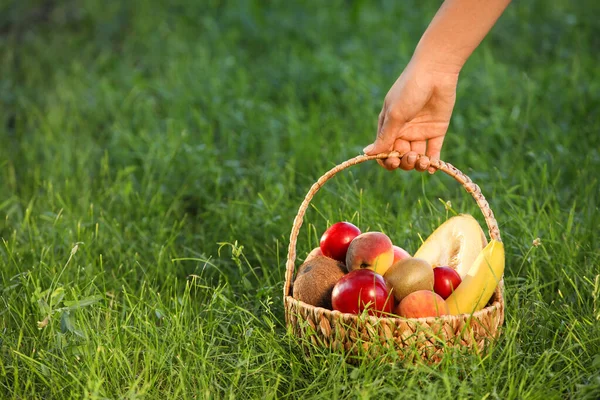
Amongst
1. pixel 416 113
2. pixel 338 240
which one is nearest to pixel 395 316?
pixel 338 240

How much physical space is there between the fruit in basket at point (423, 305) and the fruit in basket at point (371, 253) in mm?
177

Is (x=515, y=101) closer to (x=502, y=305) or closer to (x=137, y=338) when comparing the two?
(x=502, y=305)

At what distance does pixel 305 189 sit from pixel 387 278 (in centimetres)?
127

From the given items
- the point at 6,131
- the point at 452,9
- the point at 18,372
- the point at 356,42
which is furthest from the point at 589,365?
the point at 356,42

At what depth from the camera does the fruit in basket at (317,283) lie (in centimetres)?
234

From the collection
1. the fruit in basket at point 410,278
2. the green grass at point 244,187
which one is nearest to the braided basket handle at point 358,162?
the green grass at point 244,187

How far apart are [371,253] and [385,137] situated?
38 centimetres

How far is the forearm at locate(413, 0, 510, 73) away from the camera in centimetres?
238

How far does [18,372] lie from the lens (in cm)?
225

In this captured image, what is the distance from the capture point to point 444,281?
7.75ft

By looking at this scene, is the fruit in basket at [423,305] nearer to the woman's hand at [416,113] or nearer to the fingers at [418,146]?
the woman's hand at [416,113]

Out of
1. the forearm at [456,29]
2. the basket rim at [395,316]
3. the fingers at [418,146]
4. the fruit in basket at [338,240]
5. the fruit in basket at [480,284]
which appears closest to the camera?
the basket rim at [395,316]

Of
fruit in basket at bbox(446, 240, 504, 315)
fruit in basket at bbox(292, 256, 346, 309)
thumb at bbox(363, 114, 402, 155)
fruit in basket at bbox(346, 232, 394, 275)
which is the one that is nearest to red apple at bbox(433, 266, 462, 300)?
fruit in basket at bbox(446, 240, 504, 315)

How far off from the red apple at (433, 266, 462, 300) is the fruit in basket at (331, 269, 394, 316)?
0.19 meters
